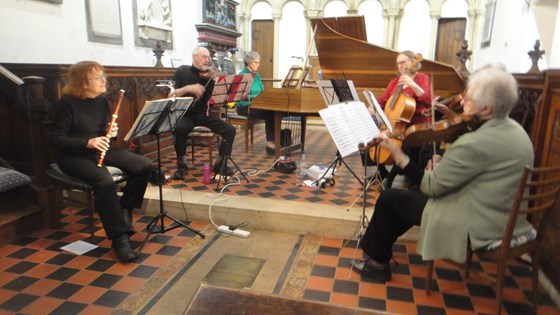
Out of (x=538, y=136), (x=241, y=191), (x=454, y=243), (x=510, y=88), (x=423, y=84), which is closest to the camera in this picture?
(x=510, y=88)

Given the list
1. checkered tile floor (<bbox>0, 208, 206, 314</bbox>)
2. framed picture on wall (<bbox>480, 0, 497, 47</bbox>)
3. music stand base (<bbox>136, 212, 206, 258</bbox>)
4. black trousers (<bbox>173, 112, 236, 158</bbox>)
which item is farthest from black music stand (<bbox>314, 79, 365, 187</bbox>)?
framed picture on wall (<bbox>480, 0, 497, 47</bbox>)

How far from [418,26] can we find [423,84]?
25.0ft

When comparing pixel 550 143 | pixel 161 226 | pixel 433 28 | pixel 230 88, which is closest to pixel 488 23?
pixel 433 28

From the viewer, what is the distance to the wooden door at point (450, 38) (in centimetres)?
1001

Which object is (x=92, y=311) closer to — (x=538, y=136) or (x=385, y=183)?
(x=385, y=183)

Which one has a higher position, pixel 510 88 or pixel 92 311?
pixel 510 88

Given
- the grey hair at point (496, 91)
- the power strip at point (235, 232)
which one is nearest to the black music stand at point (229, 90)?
the power strip at point (235, 232)

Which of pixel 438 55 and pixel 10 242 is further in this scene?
pixel 438 55

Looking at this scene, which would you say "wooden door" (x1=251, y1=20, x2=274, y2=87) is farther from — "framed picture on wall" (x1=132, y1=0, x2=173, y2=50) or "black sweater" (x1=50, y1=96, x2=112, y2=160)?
"black sweater" (x1=50, y1=96, x2=112, y2=160)

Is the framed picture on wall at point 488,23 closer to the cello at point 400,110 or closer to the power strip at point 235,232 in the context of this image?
the cello at point 400,110

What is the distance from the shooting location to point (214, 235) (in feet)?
10.4

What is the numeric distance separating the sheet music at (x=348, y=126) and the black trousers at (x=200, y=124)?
6.36ft

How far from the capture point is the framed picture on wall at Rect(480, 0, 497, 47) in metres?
7.89

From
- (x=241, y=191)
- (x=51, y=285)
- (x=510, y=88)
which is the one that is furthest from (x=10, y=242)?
(x=510, y=88)
